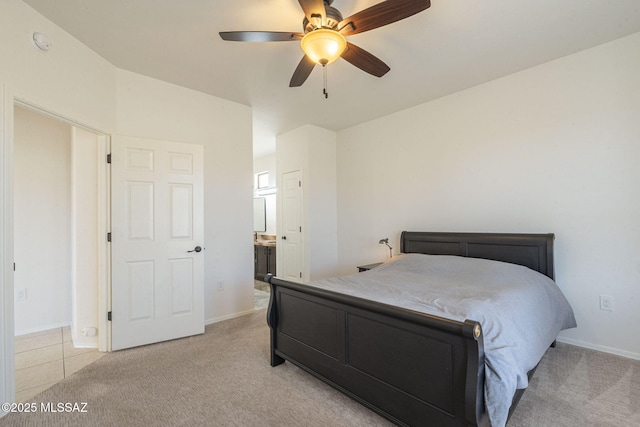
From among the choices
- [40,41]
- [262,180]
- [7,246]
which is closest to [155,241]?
[7,246]

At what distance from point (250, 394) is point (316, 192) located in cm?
315

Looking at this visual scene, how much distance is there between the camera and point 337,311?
1.98 meters

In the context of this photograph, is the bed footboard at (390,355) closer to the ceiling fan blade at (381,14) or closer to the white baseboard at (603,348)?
the ceiling fan blade at (381,14)

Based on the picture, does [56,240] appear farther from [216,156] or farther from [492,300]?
[492,300]

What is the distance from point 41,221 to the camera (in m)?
3.38

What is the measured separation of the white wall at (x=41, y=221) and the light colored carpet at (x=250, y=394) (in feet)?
4.74

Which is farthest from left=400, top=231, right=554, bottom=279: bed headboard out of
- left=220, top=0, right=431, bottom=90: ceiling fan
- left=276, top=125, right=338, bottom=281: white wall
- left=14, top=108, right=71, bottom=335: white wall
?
left=14, top=108, right=71, bottom=335: white wall

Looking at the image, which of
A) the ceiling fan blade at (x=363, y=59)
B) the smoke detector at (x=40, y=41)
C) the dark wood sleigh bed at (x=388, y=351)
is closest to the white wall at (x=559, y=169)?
the dark wood sleigh bed at (x=388, y=351)

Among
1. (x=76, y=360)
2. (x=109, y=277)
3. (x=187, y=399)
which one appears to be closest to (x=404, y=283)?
(x=187, y=399)

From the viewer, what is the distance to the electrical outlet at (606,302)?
8.38 feet

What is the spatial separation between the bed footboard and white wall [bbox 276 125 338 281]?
2.24 m

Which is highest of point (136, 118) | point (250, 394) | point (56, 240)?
point (136, 118)

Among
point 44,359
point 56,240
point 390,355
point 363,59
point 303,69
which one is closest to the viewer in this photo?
point 390,355

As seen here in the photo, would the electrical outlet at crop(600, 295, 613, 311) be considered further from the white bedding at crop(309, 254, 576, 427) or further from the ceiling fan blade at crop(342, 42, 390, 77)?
the ceiling fan blade at crop(342, 42, 390, 77)
